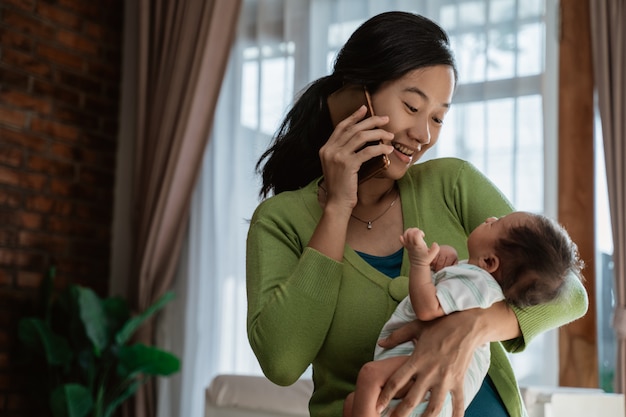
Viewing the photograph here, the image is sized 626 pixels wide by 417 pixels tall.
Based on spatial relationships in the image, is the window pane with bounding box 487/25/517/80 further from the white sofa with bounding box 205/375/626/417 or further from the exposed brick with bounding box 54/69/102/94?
the exposed brick with bounding box 54/69/102/94

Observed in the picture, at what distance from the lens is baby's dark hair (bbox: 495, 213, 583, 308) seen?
135 centimetres

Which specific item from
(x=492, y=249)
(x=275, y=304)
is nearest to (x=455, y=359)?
(x=492, y=249)

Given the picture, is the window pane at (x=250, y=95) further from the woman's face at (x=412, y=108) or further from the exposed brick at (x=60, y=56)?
the woman's face at (x=412, y=108)

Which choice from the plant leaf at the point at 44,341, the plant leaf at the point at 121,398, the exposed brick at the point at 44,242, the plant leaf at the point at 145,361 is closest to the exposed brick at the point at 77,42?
the exposed brick at the point at 44,242

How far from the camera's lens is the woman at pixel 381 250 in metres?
1.34

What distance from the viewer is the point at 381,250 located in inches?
61.2

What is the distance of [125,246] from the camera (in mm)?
4762

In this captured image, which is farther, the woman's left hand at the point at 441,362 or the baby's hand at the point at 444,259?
the baby's hand at the point at 444,259

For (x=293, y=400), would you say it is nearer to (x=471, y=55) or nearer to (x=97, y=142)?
(x=471, y=55)

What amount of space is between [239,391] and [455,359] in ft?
6.35

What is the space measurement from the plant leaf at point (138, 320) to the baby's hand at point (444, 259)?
286 cm

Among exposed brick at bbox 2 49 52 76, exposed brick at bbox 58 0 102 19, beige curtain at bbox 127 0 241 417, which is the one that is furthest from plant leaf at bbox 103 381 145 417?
exposed brick at bbox 58 0 102 19

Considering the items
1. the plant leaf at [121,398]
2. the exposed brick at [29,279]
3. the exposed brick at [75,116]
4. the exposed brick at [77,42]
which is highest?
the exposed brick at [77,42]

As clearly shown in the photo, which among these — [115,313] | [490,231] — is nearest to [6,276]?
[115,313]
